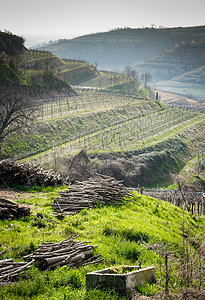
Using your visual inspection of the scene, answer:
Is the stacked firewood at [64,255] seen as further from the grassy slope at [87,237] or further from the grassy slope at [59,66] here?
the grassy slope at [59,66]

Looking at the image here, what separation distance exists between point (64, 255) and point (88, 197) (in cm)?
541

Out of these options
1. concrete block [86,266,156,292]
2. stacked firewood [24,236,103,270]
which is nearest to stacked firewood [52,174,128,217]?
stacked firewood [24,236,103,270]

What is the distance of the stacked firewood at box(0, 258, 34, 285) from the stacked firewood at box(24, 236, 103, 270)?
0.34 m

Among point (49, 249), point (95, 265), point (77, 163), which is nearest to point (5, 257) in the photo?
point (49, 249)

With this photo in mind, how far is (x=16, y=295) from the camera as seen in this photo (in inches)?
243

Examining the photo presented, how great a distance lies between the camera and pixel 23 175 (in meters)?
15.4

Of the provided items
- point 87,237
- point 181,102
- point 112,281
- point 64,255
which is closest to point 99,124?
point 87,237

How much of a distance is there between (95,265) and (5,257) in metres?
2.50

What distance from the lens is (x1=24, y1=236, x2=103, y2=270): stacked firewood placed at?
7.36 m

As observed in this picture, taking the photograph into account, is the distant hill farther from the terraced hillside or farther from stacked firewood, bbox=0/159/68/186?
stacked firewood, bbox=0/159/68/186

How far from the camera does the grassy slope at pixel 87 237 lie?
6.48 metres

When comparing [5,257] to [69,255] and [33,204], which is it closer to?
[69,255]

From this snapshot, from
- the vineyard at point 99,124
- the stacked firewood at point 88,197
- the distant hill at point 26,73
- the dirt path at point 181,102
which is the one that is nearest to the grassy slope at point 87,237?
the stacked firewood at point 88,197

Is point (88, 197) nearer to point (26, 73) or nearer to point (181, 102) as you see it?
point (26, 73)
